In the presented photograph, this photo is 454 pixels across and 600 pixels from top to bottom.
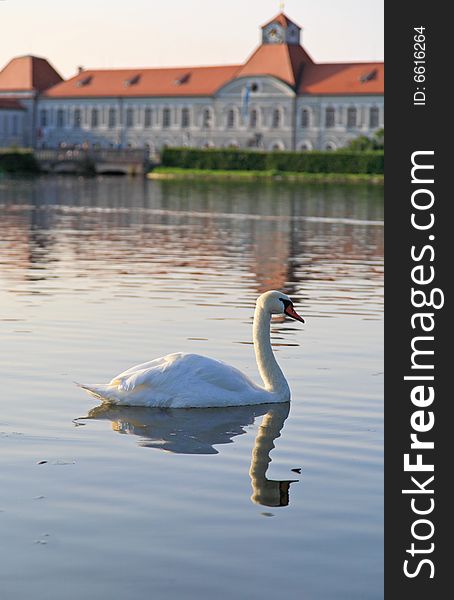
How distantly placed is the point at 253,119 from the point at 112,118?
17.5m

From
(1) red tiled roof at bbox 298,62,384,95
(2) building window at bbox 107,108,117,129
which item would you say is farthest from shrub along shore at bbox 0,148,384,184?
(2) building window at bbox 107,108,117,129

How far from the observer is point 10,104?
135 meters

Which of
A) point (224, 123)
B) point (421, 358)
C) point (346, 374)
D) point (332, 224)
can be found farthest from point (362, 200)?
point (224, 123)

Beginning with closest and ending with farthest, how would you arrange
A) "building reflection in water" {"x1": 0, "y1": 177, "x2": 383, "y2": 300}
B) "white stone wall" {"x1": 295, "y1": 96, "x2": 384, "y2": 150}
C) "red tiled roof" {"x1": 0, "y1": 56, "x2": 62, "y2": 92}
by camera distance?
"building reflection in water" {"x1": 0, "y1": 177, "x2": 383, "y2": 300} → "white stone wall" {"x1": 295, "y1": 96, "x2": 384, "y2": 150} → "red tiled roof" {"x1": 0, "y1": 56, "x2": 62, "y2": 92}

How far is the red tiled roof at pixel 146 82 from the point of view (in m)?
130

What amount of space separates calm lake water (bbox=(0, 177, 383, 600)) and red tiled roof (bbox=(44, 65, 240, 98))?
108m

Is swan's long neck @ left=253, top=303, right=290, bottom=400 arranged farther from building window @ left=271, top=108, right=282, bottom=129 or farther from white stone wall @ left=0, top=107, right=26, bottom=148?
white stone wall @ left=0, top=107, right=26, bottom=148

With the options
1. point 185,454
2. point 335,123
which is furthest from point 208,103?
point 185,454

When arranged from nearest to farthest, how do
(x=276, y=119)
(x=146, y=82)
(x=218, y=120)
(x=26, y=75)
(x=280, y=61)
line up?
1. (x=280, y=61)
2. (x=276, y=119)
3. (x=218, y=120)
4. (x=146, y=82)
5. (x=26, y=75)

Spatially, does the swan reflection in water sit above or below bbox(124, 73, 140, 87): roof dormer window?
below

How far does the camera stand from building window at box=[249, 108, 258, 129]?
125062 millimetres

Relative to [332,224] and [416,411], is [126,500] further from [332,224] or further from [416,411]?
[332,224]

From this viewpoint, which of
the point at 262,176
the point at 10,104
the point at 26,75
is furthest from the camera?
the point at 26,75

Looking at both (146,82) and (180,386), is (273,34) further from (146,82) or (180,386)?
(180,386)
